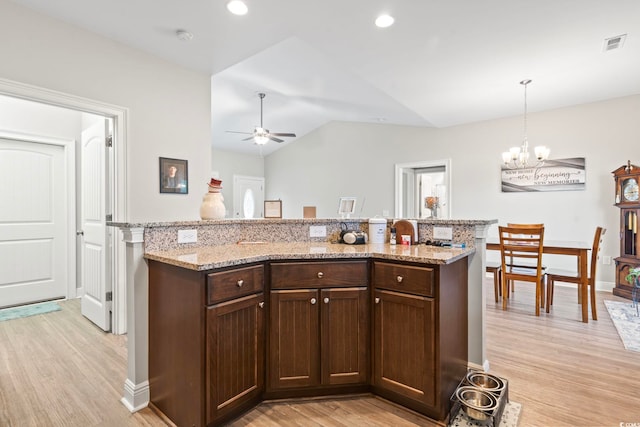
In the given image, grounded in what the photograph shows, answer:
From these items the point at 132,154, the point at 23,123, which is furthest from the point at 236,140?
the point at 132,154

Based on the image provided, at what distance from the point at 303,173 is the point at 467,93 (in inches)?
167

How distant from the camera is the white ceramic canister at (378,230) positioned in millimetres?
2361

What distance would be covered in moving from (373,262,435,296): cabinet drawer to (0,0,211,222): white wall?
2417 mm

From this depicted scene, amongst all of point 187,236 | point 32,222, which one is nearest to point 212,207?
point 187,236

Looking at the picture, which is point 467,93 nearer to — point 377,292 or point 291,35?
point 291,35

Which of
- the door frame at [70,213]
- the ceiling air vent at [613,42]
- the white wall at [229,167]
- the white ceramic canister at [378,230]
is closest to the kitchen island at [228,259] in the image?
the white ceramic canister at [378,230]

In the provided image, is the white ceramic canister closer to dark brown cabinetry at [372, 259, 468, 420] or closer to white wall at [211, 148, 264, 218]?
dark brown cabinetry at [372, 259, 468, 420]

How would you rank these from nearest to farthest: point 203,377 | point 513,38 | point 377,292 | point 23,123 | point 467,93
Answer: point 203,377 < point 377,292 < point 513,38 < point 23,123 < point 467,93

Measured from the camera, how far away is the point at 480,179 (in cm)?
529

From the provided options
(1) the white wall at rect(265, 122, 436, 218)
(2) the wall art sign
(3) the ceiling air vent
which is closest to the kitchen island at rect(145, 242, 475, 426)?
(3) the ceiling air vent

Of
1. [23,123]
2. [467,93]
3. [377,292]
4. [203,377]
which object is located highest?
[467,93]

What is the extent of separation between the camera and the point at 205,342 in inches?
60.1

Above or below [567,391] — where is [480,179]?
above

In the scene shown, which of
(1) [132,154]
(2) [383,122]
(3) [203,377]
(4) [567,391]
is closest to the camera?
(3) [203,377]
